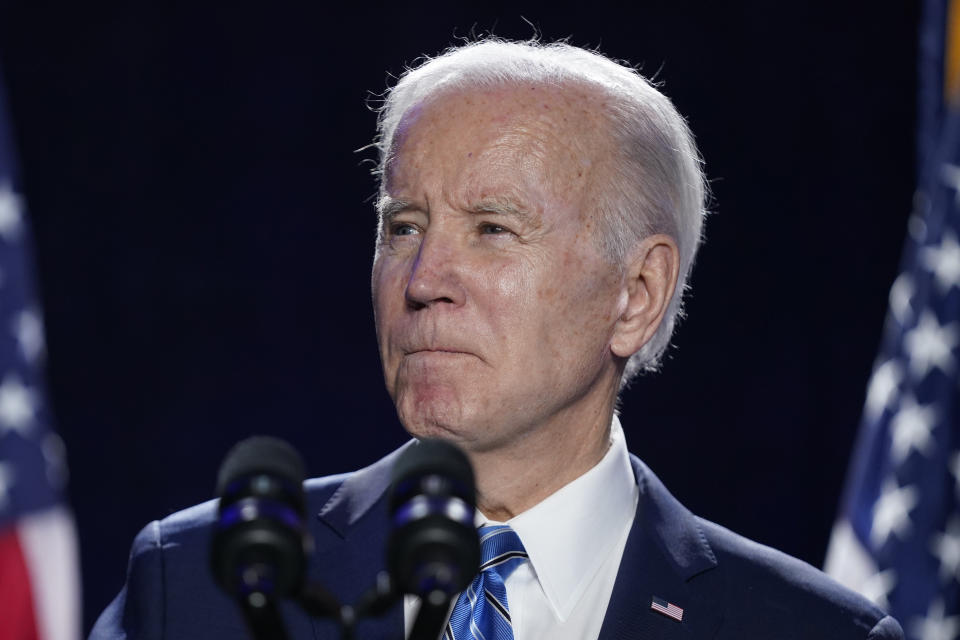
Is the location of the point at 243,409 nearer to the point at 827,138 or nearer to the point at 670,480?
the point at 670,480

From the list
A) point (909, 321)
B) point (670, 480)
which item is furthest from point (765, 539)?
point (909, 321)

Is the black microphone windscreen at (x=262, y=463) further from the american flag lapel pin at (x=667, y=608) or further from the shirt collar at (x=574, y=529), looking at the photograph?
the american flag lapel pin at (x=667, y=608)

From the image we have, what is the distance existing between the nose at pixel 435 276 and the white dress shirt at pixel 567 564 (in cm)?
38

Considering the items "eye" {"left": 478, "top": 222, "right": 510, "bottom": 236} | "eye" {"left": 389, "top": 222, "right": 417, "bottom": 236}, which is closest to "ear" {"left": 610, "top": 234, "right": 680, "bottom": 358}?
"eye" {"left": 478, "top": 222, "right": 510, "bottom": 236}

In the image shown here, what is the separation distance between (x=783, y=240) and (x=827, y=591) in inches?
70.4

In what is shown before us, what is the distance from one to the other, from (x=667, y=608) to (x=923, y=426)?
1674 millimetres

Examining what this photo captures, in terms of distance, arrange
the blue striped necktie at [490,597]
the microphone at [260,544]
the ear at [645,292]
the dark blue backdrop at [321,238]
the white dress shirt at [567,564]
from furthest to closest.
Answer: the dark blue backdrop at [321,238] → the ear at [645,292] → the white dress shirt at [567,564] → the blue striped necktie at [490,597] → the microphone at [260,544]

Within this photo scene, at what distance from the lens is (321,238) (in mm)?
3535

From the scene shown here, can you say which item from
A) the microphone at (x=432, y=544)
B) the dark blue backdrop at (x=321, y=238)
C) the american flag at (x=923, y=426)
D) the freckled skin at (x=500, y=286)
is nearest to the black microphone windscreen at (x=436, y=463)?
the microphone at (x=432, y=544)

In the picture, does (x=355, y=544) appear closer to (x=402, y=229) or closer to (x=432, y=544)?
(x=402, y=229)

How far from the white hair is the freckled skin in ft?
0.12

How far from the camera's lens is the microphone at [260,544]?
84 centimetres

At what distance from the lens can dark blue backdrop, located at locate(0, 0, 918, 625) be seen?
3.48 metres

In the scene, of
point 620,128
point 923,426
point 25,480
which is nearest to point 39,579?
point 25,480
